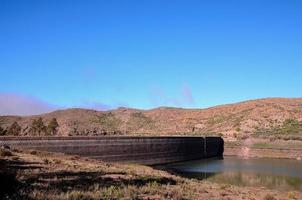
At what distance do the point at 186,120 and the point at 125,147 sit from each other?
79.6 meters

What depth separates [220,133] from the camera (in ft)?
367

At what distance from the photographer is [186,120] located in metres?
136

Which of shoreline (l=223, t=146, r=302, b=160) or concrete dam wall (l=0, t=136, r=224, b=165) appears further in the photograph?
shoreline (l=223, t=146, r=302, b=160)

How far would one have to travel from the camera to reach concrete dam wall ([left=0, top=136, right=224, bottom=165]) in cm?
4612

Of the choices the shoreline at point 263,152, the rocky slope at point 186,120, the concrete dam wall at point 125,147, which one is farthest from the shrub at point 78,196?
the rocky slope at point 186,120

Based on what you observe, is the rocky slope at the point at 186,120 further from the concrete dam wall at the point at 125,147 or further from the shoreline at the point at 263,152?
the concrete dam wall at the point at 125,147

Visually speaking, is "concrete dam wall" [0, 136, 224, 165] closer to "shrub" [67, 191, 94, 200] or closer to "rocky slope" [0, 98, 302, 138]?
"shrub" [67, 191, 94, 200]

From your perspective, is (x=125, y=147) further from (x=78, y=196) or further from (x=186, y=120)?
(x=186, y=120)

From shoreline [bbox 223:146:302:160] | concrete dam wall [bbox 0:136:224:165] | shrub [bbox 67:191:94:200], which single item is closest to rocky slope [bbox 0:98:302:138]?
shoreline [bbox 223:146:302:160]

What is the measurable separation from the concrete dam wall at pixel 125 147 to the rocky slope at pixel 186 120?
30543 mm

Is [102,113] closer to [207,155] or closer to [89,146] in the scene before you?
[207,155]

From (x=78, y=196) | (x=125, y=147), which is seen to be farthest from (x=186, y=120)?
(x=78, y=196)

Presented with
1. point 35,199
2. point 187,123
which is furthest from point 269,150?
point 35,199

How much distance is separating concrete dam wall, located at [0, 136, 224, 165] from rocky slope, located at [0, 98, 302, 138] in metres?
30.5
